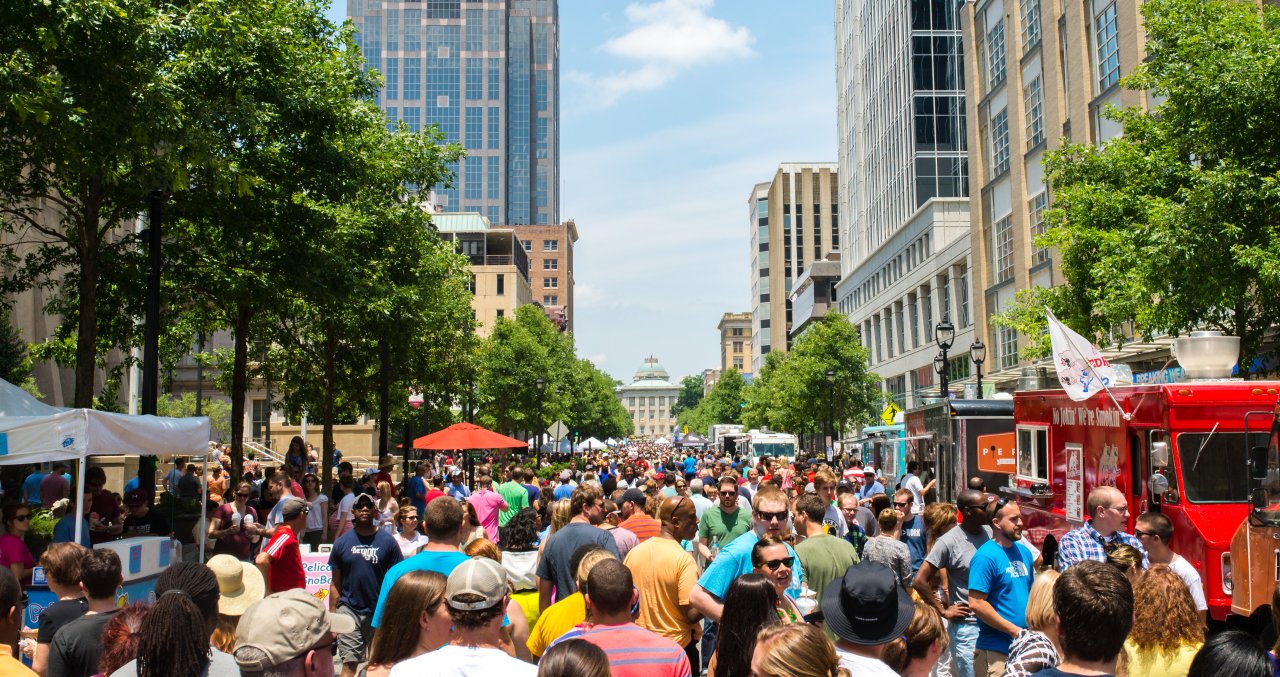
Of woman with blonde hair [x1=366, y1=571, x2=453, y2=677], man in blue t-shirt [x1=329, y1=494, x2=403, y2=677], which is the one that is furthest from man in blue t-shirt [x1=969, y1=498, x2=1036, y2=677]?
man in blue t-shirt [x1=329, y1=494, x2=403, y2=677]

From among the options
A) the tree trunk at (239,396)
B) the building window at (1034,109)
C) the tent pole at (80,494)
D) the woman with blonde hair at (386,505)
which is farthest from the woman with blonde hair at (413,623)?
the building window at (1034,109)

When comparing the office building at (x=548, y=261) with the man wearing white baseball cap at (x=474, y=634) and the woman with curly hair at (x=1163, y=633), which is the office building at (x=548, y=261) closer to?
the woman with curly hair at (x=1163, y=633)

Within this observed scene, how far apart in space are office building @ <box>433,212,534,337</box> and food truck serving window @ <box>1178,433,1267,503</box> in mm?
104909

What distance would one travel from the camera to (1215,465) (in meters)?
11.8

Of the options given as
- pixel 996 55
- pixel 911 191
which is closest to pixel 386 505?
pixel 996 55

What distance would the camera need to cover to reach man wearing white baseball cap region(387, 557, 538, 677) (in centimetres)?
457

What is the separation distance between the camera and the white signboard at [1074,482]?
1412 cm

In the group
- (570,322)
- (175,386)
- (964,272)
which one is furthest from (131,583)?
(570,322)

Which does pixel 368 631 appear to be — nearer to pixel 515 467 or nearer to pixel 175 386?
pixel 515 467

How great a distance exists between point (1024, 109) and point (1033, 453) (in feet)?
99.2

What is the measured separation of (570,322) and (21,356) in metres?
158

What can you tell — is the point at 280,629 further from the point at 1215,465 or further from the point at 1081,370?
the point at 1081,370

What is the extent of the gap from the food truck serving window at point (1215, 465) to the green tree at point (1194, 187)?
6527 millimetres

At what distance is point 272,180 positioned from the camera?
66.0 feet
